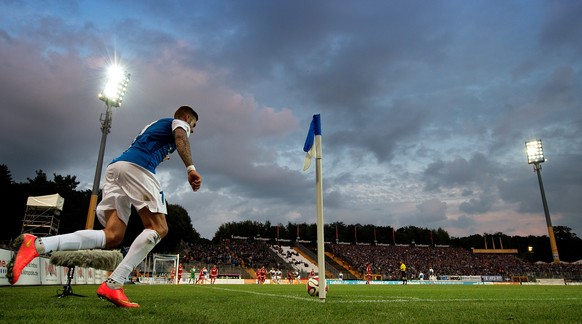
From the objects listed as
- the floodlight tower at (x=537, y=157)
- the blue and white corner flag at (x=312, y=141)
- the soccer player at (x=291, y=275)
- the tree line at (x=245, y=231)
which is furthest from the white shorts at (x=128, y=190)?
the floodlight tower at (x=537, y=157)

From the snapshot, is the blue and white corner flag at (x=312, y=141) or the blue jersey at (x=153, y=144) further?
the blue and white corner flag at (x=312, y=141)

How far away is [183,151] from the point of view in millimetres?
4168

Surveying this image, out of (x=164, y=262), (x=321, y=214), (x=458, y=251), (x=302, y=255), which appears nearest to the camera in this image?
(x=321, y=214)

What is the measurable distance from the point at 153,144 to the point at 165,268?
31153 millimetres

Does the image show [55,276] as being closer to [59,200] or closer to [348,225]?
[59,200]

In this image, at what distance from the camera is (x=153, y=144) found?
4.49m

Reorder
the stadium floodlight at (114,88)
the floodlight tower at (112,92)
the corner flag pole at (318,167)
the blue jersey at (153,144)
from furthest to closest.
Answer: the stadium floodlight at (114,88) → the floodlight tower at (112,92) → the corner flag pole at (318,167) → the blue jersey at (153,144)

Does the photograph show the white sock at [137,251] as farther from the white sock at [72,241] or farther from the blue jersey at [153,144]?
the blue jersey at [153,144]

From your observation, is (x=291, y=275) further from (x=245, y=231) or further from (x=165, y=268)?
(x=245, y=231)

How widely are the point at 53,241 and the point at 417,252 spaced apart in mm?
66565

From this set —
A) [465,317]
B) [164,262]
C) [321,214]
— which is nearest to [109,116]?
[164,262]

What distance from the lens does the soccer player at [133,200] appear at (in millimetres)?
4039

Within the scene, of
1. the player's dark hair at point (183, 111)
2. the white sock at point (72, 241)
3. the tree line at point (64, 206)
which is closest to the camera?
the white sock at point (72, 241)

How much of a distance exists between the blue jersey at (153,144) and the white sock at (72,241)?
90 centimetres
